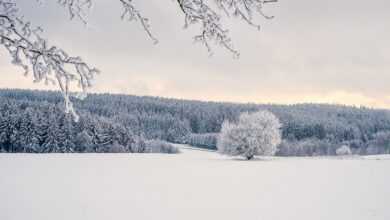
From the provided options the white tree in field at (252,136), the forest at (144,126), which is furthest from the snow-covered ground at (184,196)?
the forest at (144,126)

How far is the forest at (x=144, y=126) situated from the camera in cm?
6544

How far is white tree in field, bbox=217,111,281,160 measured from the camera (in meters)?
53.2

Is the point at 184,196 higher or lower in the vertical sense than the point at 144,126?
higher

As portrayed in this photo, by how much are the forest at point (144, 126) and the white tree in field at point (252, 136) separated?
86.8 feet

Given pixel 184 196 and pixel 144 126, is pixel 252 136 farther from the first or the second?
pixel 144 126

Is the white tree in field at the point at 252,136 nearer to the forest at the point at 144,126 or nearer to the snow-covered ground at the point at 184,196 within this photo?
the snow-covered ground at the point at 184,196

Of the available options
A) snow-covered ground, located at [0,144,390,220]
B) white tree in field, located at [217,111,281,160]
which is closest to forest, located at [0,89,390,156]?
white tree in field, located at [217,111,281,160]

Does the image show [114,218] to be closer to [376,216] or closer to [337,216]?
[337,216]

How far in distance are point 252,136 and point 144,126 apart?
7968cm

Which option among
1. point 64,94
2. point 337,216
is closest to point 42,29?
point 64,94

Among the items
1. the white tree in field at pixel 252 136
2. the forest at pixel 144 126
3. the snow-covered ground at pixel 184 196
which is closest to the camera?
the snow-covered ground at pixel 184 196

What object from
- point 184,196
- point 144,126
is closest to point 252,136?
point 184,196

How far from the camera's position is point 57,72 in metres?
3.39

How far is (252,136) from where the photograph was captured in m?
53.2
